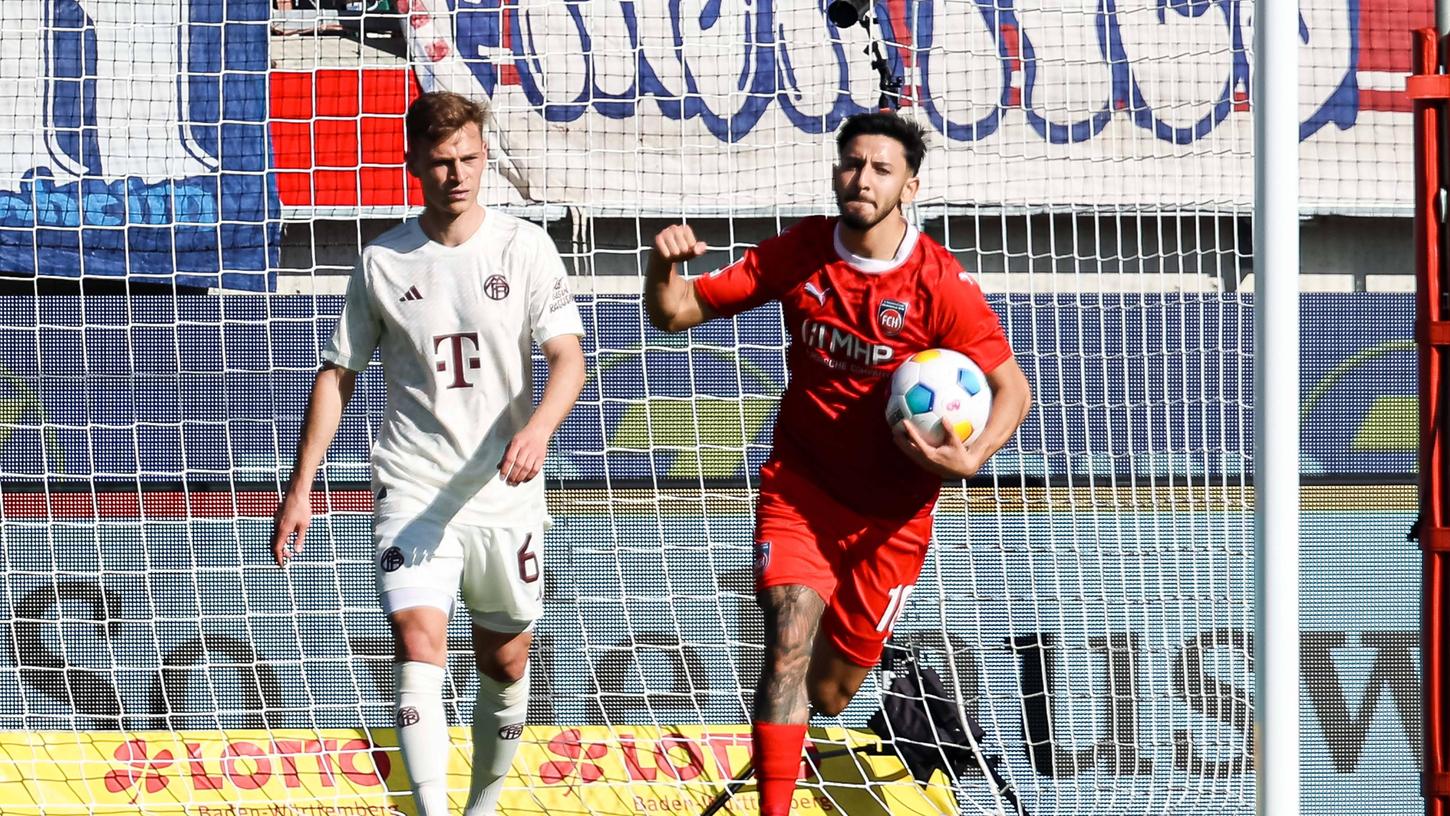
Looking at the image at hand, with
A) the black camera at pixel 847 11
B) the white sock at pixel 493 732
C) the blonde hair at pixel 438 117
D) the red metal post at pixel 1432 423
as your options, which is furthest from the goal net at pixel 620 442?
the blonde hair at pixel 438 117

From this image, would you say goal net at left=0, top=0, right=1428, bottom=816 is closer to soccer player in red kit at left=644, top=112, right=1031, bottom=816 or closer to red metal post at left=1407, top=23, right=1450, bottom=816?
red metal post at left=1407, top=23, right=1450, bottom=816

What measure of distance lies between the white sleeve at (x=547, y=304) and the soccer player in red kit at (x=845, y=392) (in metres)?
0.21

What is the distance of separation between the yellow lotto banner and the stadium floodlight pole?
81.8 inches

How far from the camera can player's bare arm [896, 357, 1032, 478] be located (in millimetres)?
3605

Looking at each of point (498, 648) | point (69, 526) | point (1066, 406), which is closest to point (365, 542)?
point (69, 526)

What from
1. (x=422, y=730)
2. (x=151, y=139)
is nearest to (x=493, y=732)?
(x=422, y=730)

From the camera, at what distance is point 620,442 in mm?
5977

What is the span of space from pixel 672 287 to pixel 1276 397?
1.38 metres

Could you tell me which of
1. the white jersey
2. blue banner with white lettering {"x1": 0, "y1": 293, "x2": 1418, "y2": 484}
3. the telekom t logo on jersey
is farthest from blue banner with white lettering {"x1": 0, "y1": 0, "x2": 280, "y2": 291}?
the telekom t logo on jersey

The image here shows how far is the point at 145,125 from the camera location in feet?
21.1

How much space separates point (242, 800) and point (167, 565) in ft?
3.29

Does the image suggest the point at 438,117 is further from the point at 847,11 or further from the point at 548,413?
the point at 847,11

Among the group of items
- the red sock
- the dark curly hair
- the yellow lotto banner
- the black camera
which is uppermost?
the black camera

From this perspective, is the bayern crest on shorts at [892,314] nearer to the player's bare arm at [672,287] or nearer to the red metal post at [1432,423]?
the player's bare arm at [672,287]
